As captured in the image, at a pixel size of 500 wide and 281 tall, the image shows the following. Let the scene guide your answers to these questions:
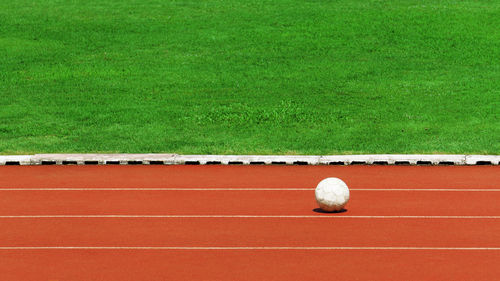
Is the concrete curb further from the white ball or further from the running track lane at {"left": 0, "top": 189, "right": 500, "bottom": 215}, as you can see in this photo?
the white ball

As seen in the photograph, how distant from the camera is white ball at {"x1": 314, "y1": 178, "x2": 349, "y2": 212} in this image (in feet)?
38.4

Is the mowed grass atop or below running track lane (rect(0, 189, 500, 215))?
atop

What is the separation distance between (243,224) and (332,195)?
1.27m

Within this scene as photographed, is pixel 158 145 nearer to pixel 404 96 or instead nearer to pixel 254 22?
pixel 404 96

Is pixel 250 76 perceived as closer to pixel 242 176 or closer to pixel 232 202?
pixel 242 176

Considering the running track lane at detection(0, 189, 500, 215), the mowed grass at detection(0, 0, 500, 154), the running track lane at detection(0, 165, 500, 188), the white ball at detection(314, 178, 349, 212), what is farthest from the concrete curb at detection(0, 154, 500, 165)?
the white ball at detection(314, 178, 349, 212)

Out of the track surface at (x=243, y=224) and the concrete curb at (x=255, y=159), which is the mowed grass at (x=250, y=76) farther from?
the track surface at (x=243, y=224)

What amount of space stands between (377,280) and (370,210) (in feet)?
10.7

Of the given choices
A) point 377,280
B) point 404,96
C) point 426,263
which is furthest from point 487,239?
point 404,96

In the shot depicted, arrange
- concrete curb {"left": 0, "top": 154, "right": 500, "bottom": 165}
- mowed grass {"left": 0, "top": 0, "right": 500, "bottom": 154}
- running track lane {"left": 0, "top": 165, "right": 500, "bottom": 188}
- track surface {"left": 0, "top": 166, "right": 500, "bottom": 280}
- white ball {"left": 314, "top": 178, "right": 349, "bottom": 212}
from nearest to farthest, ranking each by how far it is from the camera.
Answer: track surface {"left": 0, "top": 166, "right": 500, "bottom": 280} → white ball {"left": 314, "top": 178, "right": 349, "bottom": 212} → running track lane {"left": 0, "top": 165, "right": 500, "bottom": 188} → concrete curb {"left": 0, "top": 154, "right": 500, "bottom": 165} → mowed grass {"left": 0, "top": 0, "right": 500, "bottom": 154}

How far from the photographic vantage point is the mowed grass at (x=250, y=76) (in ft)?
60.5

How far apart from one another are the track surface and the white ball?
0.52 ft

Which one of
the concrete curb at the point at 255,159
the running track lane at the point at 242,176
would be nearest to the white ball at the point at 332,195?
the running track lane at the point at 242,176

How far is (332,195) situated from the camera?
11.7 m
